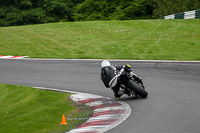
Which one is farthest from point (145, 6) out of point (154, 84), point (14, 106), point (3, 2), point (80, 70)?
point (14, 106)

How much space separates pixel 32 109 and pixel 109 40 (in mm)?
14984

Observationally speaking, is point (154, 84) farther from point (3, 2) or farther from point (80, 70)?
point (3, 2)

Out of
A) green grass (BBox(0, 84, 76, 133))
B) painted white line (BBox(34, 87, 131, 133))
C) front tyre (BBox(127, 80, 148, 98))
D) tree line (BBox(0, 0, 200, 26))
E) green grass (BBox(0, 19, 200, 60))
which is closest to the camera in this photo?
painted white line (BBox(34, 87, 131, 133))

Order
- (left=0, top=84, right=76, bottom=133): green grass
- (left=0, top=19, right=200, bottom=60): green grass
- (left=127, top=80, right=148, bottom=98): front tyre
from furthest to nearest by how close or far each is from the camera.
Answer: (left=0, top=19, right=200, bottom=60): green grass → (left=127, top=80, right=148, bottom=98): front tyre → (left=0, top=84, right=76, bottom=133): green grass

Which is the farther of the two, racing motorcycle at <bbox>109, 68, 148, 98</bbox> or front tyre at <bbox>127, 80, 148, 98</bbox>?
front tyre at <bbox>127, 80, 148, 98</bbox>

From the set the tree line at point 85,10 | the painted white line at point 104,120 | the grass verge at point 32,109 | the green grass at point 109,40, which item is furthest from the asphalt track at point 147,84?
the tree line at point 85,10

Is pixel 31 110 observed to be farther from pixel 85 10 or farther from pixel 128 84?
pixel 85 10

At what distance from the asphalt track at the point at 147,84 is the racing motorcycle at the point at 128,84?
221 mm

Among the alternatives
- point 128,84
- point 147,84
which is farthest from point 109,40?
point 128,84

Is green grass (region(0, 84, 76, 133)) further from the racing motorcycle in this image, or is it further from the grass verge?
the racing motorcycle

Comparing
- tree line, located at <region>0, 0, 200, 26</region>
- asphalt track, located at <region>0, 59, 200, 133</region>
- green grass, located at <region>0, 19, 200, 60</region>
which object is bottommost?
tree line, located at <region>0, 0, 200, 26</region>

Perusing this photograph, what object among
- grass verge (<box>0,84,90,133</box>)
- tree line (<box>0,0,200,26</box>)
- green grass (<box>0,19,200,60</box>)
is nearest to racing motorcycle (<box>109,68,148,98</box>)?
grass verge (<box>0,84,90,133</box>)

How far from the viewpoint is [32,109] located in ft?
31.4

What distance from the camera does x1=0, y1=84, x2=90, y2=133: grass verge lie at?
7809 mm
